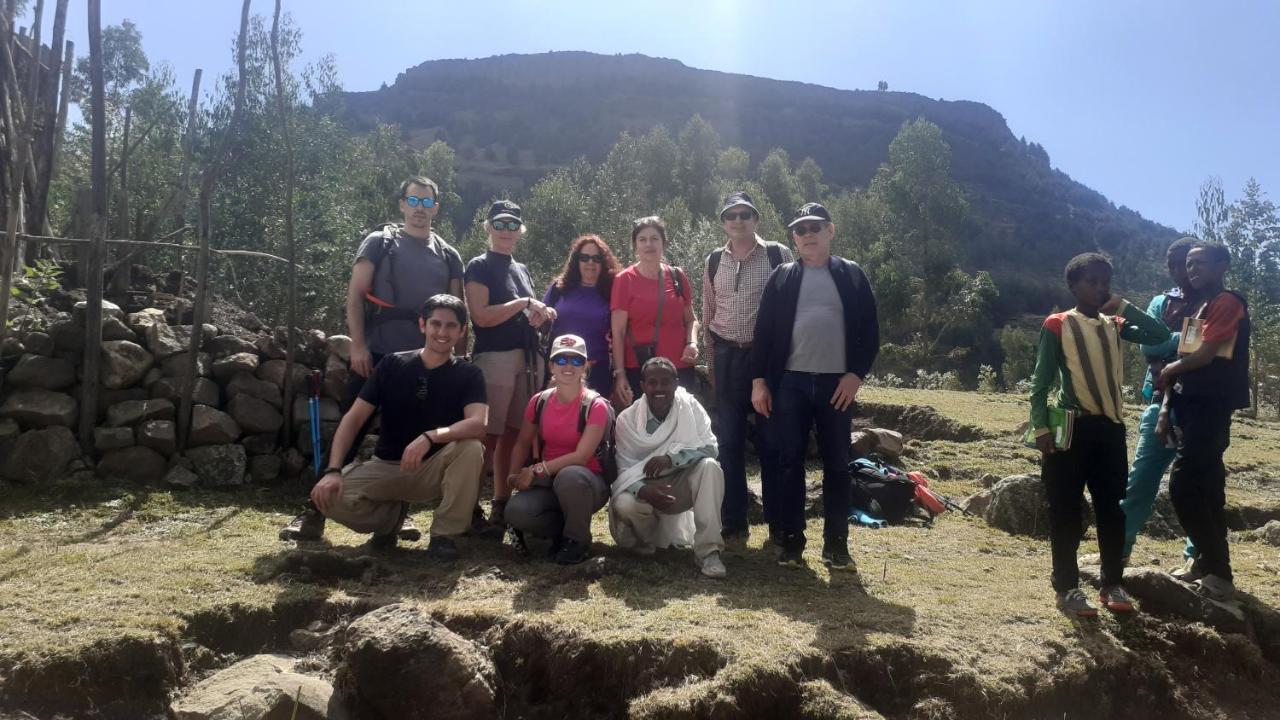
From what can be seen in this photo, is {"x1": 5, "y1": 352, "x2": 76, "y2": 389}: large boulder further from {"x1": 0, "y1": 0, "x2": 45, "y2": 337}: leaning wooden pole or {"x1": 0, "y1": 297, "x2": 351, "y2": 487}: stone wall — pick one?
{"x1": 0, "y1": 0, "x2": 45, "y2": 337}: leaning wooden pole

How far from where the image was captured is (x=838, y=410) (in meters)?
4.70

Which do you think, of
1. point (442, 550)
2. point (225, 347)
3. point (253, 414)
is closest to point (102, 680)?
point (442, 550)

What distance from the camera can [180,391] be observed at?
23.2 feet

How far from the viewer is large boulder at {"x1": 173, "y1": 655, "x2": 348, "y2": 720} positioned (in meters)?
3.17

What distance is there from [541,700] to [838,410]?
224 cm

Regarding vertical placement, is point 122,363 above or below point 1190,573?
above

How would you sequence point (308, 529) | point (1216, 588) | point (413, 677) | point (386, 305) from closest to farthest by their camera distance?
point (413, 677), point (1216, 588), point (386, 305), point (308, 529)

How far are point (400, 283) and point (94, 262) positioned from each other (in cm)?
316

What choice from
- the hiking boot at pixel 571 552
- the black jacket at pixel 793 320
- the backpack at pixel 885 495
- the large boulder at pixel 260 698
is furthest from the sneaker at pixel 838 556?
the large boulder at pixel 260 698

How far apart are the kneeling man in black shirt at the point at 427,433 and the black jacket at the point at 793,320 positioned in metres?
1.65

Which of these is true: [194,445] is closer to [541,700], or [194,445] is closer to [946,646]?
[541,700]

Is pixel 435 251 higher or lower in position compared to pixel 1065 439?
higher

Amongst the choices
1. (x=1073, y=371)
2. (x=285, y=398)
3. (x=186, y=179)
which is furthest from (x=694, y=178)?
(x=1073, y=371)

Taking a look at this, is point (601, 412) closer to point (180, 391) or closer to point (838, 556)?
→ point (838, 556)
